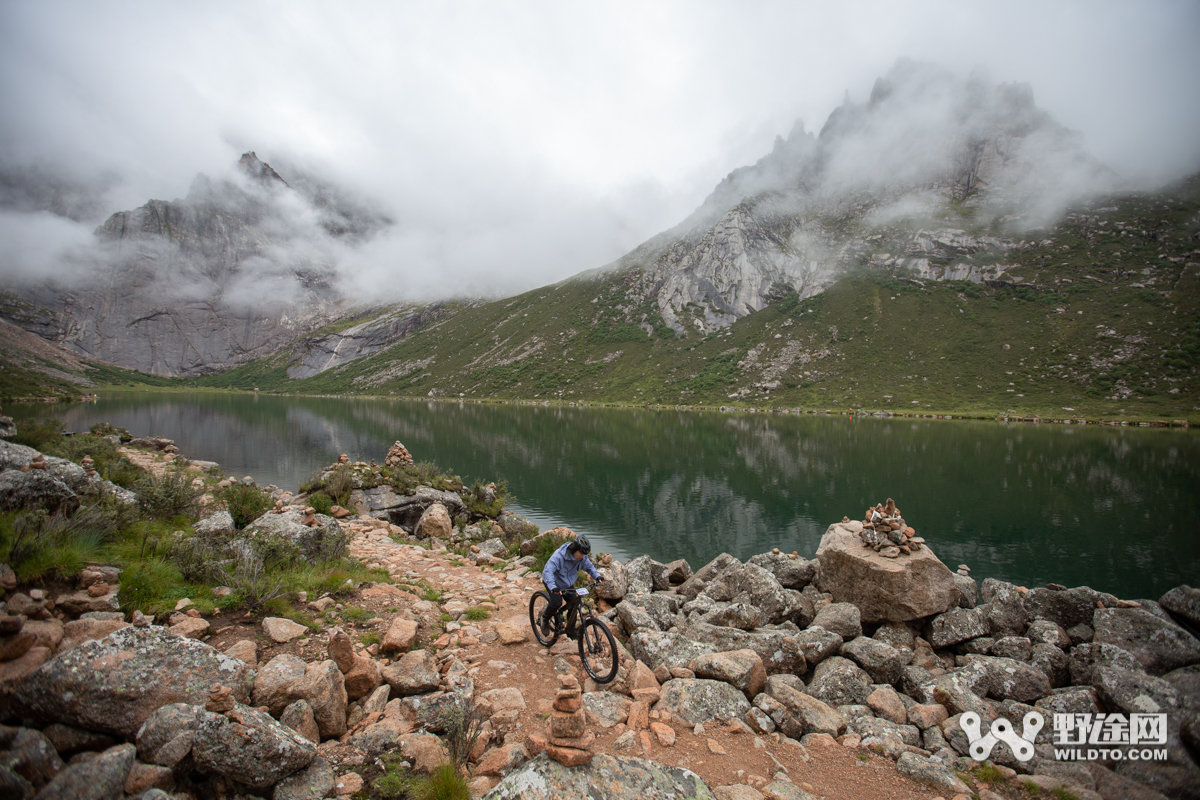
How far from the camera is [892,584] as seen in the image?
11281 mm

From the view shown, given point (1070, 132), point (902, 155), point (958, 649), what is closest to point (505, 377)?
point (958, 649)

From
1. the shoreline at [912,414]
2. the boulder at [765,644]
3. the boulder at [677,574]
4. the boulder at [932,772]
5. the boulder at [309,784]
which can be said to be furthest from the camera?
the shoreline at [912,414]

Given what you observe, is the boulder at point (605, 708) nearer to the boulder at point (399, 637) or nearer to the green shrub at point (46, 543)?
the boulder at point (399, 637)

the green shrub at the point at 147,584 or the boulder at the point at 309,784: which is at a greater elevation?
the green shrub at the point at 147,584

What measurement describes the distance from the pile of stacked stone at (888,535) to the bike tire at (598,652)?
7632mm

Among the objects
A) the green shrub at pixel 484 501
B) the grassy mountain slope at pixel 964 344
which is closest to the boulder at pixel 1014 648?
the green shrub at pixel 484 501

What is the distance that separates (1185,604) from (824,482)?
957 inches

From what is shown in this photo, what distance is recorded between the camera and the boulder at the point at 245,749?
4.46m

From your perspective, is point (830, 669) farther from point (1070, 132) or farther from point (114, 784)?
point (1070, 132)

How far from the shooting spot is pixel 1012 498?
2983cm

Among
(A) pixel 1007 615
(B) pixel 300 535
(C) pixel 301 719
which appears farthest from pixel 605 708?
(A) pixel 1007 615

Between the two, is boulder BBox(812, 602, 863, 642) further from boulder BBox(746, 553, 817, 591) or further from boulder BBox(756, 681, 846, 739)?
boulder BBox(756, 681, 846, 739)

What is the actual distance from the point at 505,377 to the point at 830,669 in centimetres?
16104

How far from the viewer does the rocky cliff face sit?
146 meters
